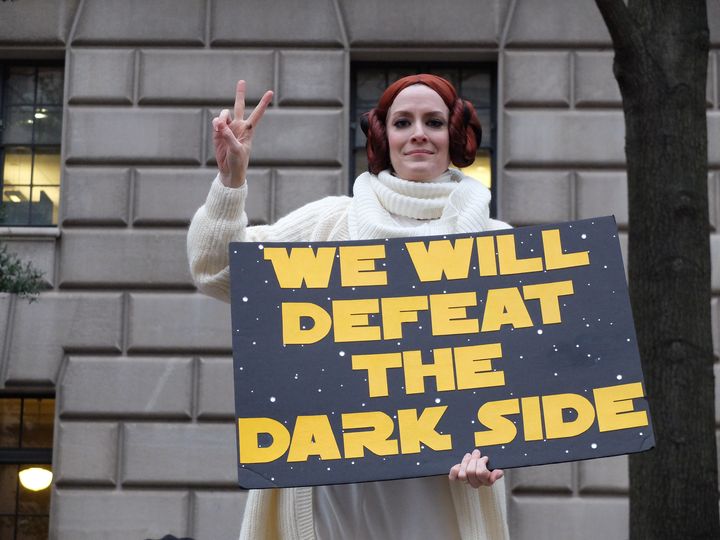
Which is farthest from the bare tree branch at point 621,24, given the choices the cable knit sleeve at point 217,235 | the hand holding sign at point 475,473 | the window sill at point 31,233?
the window sill at point 31,233

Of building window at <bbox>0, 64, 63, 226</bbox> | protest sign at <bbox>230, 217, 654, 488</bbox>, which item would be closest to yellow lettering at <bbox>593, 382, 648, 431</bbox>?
protest sign at <bbox>230, 217, 654, 488</bbox>

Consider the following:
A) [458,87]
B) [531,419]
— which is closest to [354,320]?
[531,419]

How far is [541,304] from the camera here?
3402 millimetres

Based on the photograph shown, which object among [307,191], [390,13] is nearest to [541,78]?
[390,13]

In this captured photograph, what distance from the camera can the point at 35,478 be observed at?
11852mm

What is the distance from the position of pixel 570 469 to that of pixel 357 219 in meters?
7.76

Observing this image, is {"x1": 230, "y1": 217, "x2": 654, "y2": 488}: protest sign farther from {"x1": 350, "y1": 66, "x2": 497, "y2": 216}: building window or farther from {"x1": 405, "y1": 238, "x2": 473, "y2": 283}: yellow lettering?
{"x1": 350, "y1": 66, "x2": 497, "y2": 216}: building window

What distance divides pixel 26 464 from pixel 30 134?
321 centimetres

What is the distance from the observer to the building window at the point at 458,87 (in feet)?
39.2

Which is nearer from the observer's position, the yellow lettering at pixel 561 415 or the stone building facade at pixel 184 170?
the yellow lettering at pixel 561 415

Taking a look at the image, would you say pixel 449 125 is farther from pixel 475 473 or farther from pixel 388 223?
pixel 475 473

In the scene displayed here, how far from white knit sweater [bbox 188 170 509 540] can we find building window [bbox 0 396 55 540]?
8.56 m

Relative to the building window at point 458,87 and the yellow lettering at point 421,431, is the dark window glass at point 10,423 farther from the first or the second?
the yellow lettering at point 421,431

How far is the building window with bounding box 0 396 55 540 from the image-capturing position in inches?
465
